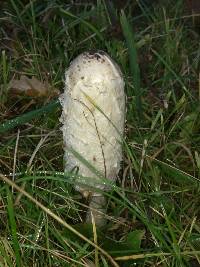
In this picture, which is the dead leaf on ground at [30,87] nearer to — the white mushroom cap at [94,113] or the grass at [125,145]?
the grass at [125,145]

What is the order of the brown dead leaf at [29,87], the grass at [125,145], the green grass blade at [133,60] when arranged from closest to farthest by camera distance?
the grass at [125,145]
the green grass blade at [133,60]
the brown dead leaf at [29,87]

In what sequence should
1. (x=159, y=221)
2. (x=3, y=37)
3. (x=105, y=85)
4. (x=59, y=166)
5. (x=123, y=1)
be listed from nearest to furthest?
(x=105, y=85)
(x=159, y=221)
(x=59, y=166)
(x=3, y=37)
(x=123, y=1)

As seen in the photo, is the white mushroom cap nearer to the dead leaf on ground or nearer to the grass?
the grass

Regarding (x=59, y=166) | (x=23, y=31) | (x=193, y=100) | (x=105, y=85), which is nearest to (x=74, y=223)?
(x=59, y=166)

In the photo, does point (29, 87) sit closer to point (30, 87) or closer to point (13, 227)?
A: point (30, 87)

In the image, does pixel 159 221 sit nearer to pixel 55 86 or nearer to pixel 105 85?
pixel 105 85

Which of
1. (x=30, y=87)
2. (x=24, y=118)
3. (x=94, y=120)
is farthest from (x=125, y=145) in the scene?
(x=30, y=87)

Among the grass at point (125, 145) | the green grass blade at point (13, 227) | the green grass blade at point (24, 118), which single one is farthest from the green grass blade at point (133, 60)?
the green grass blade at point (13, 227)

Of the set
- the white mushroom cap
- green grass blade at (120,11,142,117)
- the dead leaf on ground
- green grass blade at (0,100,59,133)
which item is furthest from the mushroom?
the dead leaf on ground

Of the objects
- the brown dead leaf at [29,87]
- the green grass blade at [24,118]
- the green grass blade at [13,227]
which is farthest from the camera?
the brown dead leaf at [29,87]
